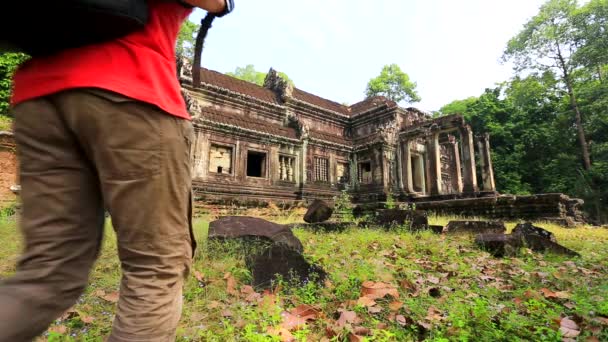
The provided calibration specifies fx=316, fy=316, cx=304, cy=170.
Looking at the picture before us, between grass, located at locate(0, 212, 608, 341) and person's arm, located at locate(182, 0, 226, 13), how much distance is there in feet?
5.37

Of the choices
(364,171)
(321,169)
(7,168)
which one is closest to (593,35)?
(364,171)

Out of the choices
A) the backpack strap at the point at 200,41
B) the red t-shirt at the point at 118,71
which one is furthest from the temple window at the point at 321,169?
the red t-shirt at the point at 118,71

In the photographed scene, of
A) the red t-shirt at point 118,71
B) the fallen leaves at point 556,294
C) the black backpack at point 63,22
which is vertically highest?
the black backpack at point 63,22

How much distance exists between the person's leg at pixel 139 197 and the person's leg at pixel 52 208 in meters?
0.12

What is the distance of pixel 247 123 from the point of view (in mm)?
14234

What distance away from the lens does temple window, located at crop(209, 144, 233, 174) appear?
1275 cm

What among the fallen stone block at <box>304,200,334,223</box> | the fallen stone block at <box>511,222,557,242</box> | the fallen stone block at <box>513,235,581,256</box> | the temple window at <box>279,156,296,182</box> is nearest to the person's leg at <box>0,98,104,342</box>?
the fallen stone block at <box>513,235,581,256</box>

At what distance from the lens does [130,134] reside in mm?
995

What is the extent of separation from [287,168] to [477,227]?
9826 mm

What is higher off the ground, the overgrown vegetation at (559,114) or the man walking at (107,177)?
the overgrown vegetation at (559,114)

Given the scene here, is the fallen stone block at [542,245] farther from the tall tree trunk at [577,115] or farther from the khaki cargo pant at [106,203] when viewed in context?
the tall tree trunk at [577,115]

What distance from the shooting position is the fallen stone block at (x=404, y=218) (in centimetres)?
638

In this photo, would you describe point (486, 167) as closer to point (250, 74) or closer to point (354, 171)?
point (354, 171)

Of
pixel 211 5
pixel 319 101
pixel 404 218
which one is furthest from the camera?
pixel 319 101
